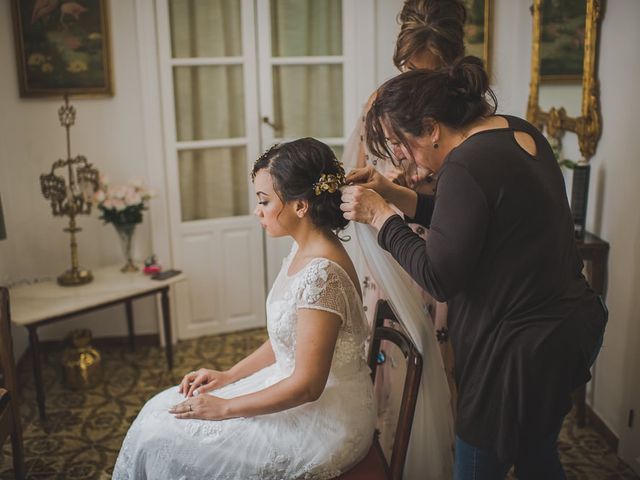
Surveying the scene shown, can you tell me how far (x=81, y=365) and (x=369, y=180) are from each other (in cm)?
231

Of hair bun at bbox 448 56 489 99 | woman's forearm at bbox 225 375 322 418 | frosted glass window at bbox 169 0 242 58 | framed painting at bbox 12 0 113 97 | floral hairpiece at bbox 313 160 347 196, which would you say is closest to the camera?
hair bun at bbox 448 56 489 99

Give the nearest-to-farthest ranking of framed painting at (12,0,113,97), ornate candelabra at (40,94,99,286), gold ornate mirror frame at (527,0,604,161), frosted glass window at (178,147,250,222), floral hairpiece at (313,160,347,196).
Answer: floral hairpiece at (313,160,347,196) → gold ornate mirror frame at (527,0,604,161) → ornate candelabra at (40,94,99,286) → framed painting at (12,0,113,97) → frosted glass window at (178,147,250,222)

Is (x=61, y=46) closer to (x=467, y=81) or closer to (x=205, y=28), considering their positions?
(x=205, y=28)

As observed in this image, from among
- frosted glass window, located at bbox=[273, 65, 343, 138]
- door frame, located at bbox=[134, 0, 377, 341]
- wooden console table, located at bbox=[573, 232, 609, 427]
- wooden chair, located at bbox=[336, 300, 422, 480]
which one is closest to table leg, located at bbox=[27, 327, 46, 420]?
door frame, located at bbox=[134, 0, 377, 341]

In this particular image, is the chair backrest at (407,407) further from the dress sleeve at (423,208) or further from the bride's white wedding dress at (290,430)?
the dress sleeve at (423,208)

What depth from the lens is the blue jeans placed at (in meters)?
1.73

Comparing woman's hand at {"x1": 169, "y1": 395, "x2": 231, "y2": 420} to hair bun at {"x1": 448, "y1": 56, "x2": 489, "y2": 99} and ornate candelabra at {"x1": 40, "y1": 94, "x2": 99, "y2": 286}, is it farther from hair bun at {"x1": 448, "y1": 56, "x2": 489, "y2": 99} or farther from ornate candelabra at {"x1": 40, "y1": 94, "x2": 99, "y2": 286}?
ornate candelabra at {"x1": 40, "y1": 94, "x2": 99, "y2": 286}

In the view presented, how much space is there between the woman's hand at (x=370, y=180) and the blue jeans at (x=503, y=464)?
74 centimetres

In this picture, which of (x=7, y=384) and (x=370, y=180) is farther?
(x=7, y=384)

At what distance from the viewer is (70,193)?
3869 millimetres

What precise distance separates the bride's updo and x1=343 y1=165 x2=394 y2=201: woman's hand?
0.22ft

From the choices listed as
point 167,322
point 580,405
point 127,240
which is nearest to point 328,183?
point 580,405

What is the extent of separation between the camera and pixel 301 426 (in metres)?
1.89

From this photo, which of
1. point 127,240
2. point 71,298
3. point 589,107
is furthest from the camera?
point 127,240
